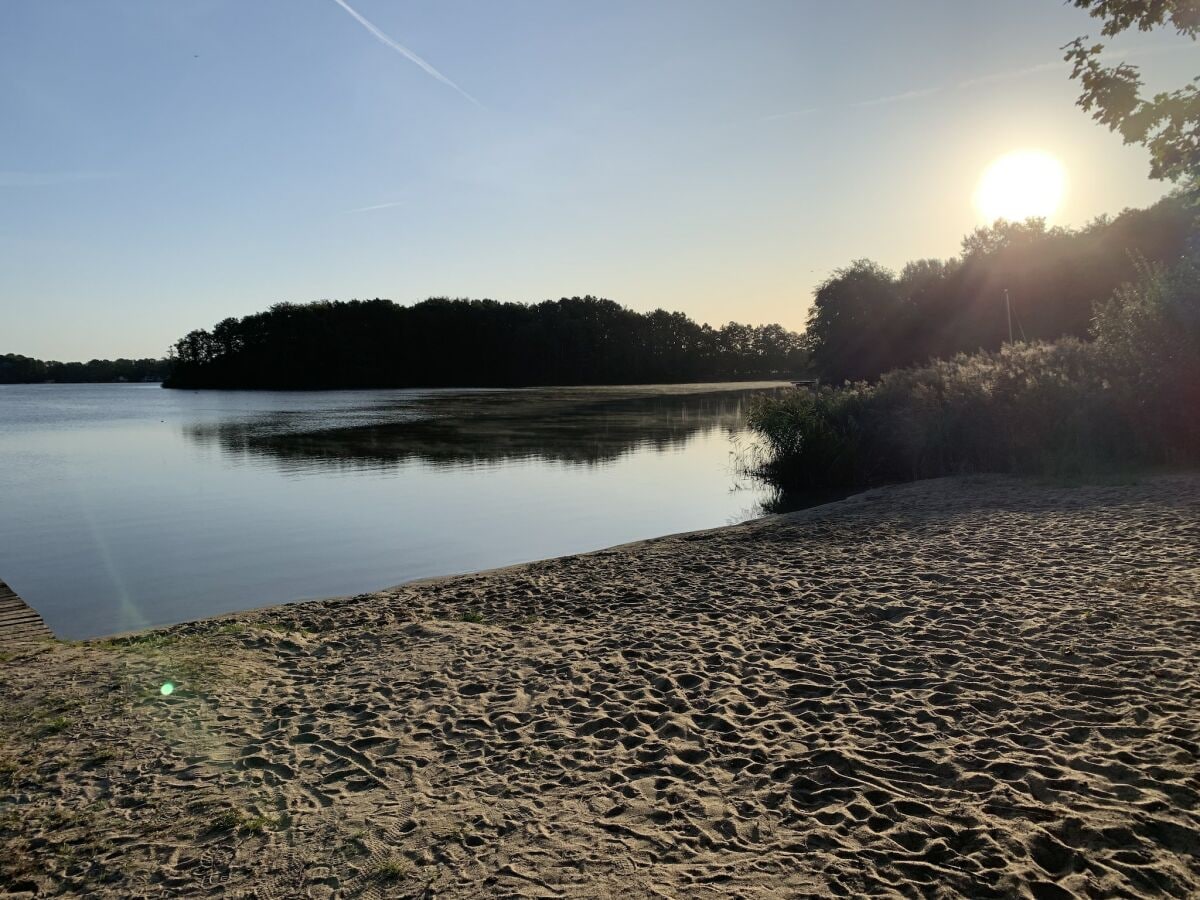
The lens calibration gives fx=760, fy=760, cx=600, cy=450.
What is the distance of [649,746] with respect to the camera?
16.7 feet

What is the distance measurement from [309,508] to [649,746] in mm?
15125

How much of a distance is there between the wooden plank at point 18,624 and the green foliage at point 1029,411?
664 inches

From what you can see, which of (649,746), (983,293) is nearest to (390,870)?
(649,746)

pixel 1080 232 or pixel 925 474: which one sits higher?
pixel 1080 232

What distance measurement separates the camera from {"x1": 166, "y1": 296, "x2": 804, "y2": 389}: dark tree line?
118 metres

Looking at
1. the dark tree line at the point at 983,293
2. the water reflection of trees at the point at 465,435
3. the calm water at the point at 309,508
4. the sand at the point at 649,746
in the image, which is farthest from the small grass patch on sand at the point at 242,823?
the dark tree line at the point at 983,293

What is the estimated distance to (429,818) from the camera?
429cm

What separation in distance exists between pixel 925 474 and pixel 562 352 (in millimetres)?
110376

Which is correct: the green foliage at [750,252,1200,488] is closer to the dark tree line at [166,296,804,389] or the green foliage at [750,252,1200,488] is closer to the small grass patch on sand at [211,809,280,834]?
the small grass patch on sand at [211,809,280,834]

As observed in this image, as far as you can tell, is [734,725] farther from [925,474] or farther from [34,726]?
[925,474]

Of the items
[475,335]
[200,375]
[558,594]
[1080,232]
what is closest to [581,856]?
[558,594]

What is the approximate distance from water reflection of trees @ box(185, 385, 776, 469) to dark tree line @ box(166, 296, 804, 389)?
65.4 m

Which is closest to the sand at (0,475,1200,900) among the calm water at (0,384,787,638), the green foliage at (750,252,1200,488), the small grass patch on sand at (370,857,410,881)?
the small grass patch on sand at (370,857,410,881)

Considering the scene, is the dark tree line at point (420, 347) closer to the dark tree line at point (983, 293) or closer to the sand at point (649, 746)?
the dark tree line at point (983, 293)
